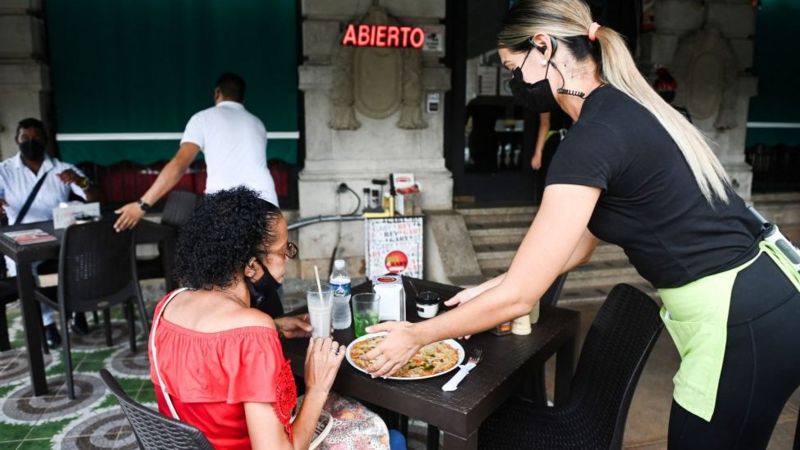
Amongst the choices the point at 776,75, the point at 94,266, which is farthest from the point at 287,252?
the point at 776,75

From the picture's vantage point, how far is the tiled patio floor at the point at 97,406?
125 inches

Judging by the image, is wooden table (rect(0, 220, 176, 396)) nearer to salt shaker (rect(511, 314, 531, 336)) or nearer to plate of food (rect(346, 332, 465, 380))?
plate of food (rect(346, 332, 465, 380))

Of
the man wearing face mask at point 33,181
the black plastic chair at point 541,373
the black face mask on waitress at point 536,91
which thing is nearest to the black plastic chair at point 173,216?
the man wearing face mask at point 33,181

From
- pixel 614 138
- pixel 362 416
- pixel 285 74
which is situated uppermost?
pixel 285 74

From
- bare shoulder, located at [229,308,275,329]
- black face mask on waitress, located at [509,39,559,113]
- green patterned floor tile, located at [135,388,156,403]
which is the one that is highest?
black face mask on waitress, located at [509,39,559,113]

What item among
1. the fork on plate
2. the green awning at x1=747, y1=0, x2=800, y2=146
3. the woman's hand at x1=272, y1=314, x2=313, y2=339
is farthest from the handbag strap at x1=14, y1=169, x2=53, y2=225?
the green awning at x1=747, y1=0, x2=800, y2=146

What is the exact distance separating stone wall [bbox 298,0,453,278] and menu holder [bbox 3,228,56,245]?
2.46 metres

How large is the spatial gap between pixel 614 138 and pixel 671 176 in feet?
0.62

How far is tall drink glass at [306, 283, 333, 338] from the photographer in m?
2.14

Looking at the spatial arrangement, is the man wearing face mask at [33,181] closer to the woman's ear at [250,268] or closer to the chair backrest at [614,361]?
the woman's ear at [250,268]

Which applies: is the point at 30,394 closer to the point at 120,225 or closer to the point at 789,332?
the point at 120,225

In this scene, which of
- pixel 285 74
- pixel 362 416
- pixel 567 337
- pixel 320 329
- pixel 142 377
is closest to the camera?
pixel 362 416

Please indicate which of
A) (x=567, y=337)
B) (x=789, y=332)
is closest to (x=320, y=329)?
(x=567, y=337)

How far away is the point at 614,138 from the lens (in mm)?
1497
